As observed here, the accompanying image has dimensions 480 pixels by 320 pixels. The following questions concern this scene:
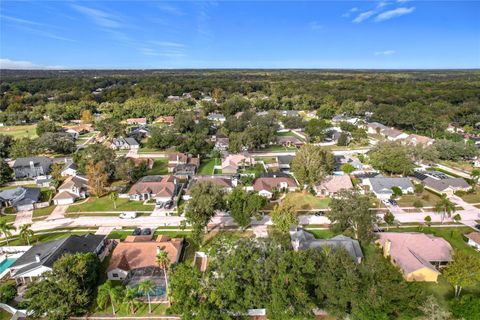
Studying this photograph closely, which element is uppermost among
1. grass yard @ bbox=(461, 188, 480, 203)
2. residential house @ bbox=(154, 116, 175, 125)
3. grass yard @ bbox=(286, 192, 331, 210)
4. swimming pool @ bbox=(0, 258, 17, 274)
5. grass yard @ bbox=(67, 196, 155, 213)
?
residential house @ bbox=(154, 116, 175, 125)

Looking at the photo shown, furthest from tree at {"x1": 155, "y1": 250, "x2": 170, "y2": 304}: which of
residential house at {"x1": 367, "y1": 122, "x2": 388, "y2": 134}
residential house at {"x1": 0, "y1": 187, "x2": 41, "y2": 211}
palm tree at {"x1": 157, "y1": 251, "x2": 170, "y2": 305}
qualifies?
Answer: residential house at {"x1": 367, "y1": 122, "x2": 388, "y2": 134}

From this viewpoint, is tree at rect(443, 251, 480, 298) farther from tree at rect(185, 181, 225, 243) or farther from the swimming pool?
the swimming pool

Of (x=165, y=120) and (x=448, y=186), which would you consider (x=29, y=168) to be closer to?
(x=165, y=120)

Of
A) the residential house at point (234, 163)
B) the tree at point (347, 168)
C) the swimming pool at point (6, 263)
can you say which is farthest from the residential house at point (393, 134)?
the swimming pool at point (6, 263)

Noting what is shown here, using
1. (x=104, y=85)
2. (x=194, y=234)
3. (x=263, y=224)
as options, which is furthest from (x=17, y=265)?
(x=104, y=85)

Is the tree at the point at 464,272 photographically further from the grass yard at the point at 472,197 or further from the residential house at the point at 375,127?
the residential house at the point at 375,127

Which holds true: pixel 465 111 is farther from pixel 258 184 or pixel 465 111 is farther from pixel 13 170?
pixel 13 170
